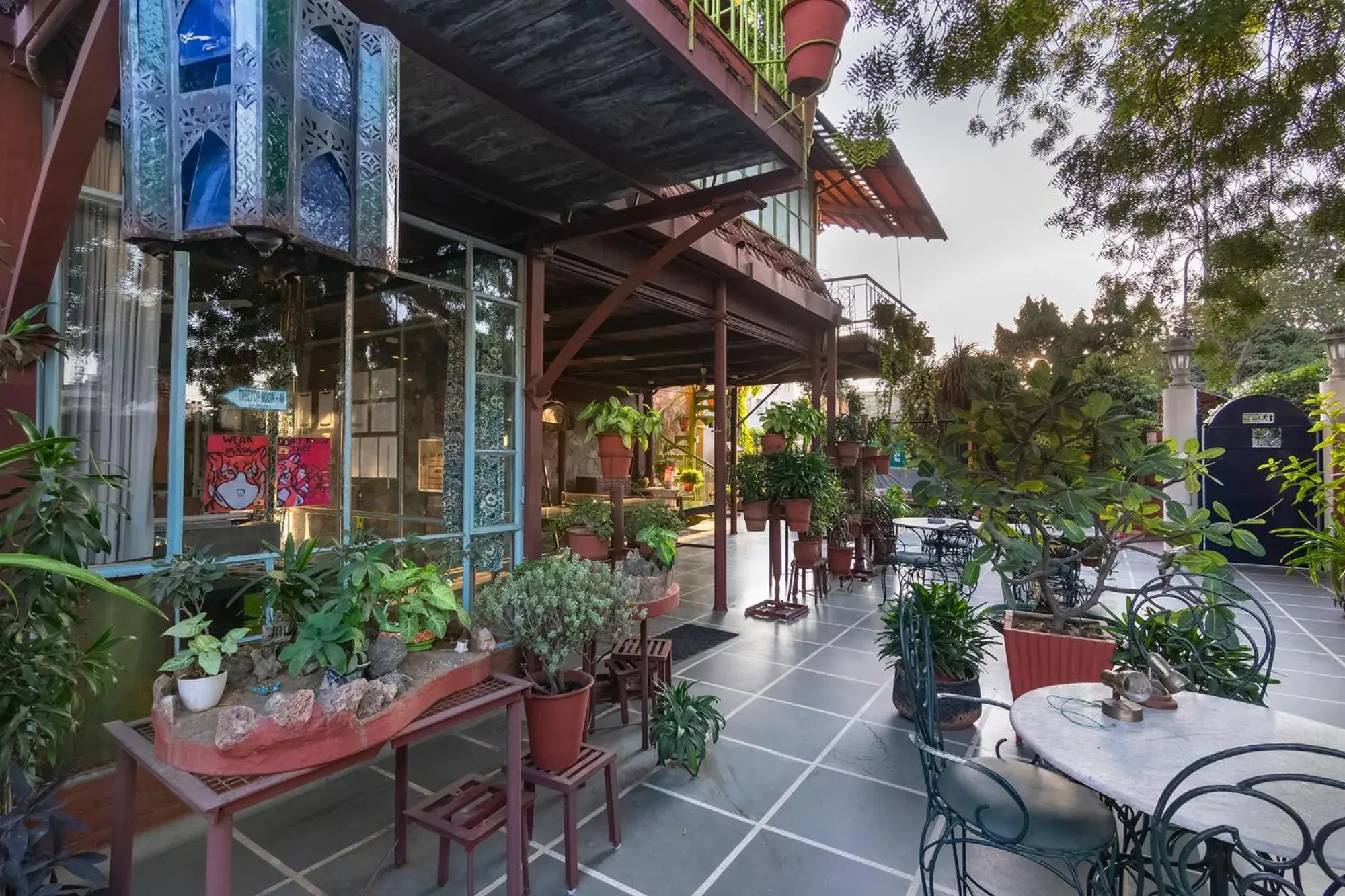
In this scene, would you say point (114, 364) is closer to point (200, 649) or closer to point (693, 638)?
point (200, 649)

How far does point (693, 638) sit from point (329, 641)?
3568 mm

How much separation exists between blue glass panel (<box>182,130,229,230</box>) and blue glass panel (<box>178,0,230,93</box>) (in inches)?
4.4

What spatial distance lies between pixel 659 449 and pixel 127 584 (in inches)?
464

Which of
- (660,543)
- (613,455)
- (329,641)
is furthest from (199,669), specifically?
(613,455)

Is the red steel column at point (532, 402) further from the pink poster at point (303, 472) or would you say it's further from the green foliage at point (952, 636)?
the green foliage at point (952, 636)

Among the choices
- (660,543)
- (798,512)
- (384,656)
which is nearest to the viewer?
(384,656)

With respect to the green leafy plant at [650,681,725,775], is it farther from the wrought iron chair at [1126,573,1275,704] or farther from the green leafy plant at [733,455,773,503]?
the green leafy plant at [733,455,773,503]

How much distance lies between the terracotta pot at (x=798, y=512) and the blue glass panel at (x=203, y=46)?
17.0ft

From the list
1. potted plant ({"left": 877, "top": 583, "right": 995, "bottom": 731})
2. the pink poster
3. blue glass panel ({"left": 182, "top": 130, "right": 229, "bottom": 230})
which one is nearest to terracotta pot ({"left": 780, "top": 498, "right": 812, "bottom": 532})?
potted plant ({"left": 877, "top": 583, "right": 995, "bottom": 731})

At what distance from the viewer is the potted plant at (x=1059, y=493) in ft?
8.60

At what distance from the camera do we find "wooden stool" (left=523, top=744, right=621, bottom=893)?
2.06 m

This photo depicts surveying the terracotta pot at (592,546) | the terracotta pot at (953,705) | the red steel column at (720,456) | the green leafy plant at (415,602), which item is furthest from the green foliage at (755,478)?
the green leafy plant at (415,602)

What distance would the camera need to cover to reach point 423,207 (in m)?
3.49

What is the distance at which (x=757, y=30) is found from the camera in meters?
2.71
